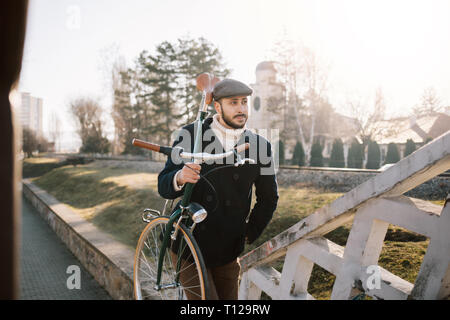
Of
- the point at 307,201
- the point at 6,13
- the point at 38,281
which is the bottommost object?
the point at 38,281

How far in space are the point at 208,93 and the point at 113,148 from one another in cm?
4186

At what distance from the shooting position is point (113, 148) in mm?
41969

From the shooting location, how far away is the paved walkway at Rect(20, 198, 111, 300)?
8289 mm

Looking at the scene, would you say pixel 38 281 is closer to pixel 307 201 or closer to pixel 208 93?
pixel 307 201

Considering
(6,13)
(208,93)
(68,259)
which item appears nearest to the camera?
(6,13)

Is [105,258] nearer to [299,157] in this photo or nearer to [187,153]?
[187,153]

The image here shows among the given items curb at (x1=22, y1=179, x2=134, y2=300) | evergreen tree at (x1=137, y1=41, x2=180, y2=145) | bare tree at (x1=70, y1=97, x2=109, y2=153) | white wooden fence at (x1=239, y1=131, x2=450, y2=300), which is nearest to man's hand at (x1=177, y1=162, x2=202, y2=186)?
white wooden fence at (x1=239, y1=131, x2=450, y2=300)

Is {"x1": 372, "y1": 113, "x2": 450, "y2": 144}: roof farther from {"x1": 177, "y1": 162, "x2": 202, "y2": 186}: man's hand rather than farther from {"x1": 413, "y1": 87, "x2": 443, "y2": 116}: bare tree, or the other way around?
{"x1": 177, "y1": 162, "x2": 202, "y2": 186}: man's hand

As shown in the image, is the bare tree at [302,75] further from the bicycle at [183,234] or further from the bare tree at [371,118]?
the bicycle at [183,234]

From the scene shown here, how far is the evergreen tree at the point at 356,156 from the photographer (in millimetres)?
19656

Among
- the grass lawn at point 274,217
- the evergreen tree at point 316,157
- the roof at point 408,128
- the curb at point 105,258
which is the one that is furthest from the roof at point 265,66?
the curb at point 105,258

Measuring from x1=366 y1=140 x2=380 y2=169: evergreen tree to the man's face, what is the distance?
1751 centimetres
